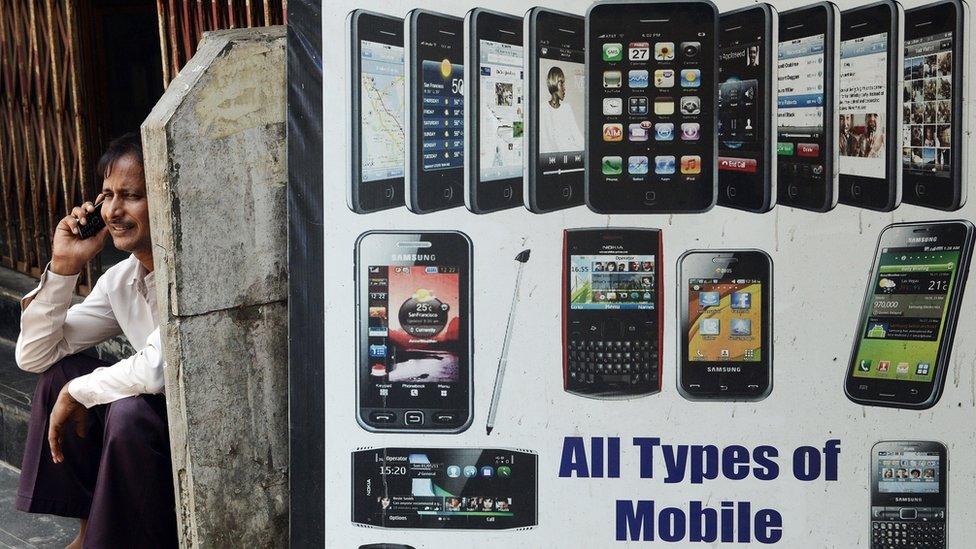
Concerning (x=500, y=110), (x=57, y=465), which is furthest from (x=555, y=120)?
(x=57, y=465)

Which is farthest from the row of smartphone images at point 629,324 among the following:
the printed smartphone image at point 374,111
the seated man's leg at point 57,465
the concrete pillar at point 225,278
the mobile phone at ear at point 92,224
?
the seated man's leg at point 57,465

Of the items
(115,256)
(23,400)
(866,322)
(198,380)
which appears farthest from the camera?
(115,256)

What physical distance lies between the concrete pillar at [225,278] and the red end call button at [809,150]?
49.0 inches

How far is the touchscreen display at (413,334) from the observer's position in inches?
108

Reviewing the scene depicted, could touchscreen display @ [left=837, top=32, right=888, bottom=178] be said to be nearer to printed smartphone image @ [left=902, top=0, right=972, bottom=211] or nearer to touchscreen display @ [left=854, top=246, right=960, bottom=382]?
printed smartphone image @ [left=902, top=0, right=972, bottom=211]

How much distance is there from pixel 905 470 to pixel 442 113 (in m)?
1.36

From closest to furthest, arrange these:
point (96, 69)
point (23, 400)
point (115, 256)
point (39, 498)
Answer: point (39, 498) → point (23, 400) → point (96, 69) → point (115, 256)

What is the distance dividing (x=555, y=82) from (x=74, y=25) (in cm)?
313

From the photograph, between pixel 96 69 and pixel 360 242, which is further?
pixel 96 69

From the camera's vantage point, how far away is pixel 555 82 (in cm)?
268

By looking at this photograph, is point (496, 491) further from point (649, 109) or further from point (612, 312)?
point (649, 109)

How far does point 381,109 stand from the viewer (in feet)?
8.76

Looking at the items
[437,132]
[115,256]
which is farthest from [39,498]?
[115,256]

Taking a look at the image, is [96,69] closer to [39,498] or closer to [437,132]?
[39,498]
